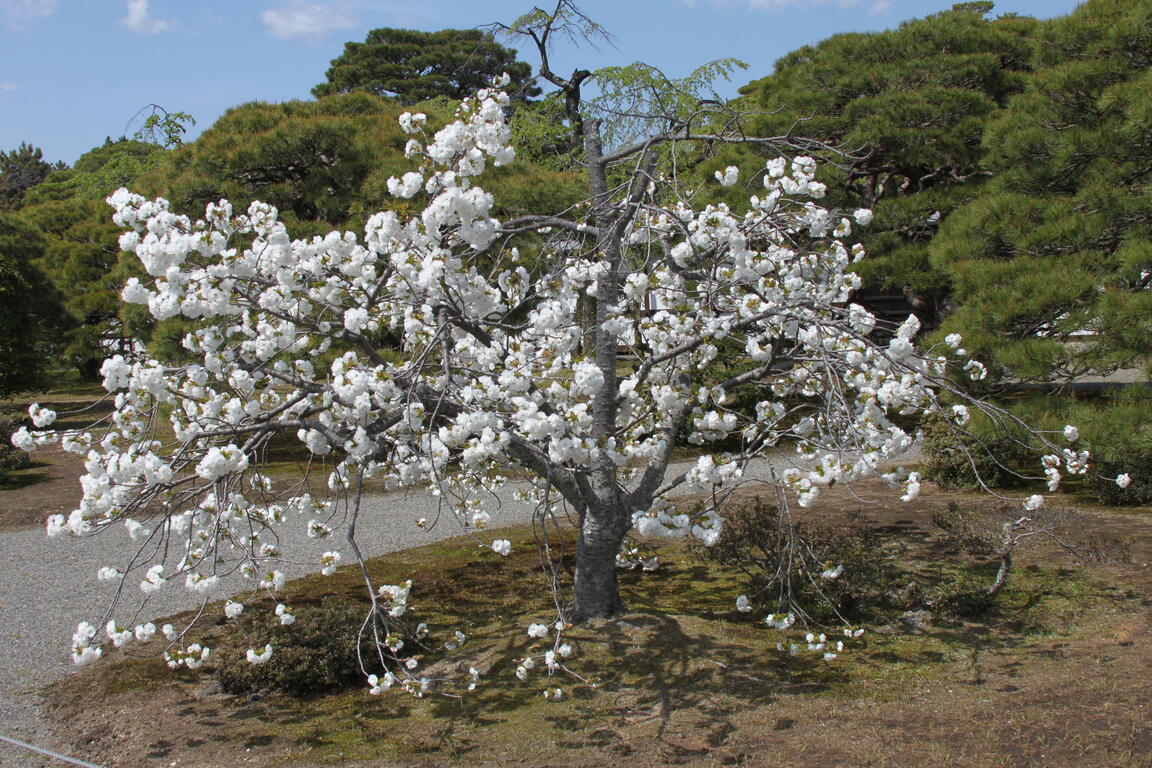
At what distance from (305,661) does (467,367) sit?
70.5 inches

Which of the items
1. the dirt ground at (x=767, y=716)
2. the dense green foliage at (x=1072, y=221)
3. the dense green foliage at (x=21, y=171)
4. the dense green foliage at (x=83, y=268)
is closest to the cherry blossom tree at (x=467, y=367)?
the dirt ground at (x=767, y=716)

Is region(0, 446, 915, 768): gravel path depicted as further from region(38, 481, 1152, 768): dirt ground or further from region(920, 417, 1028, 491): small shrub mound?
region(920, 417, 1028, 491): small shrub mound

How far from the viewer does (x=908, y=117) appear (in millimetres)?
10070

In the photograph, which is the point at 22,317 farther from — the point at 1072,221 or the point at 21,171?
the point at 21,171

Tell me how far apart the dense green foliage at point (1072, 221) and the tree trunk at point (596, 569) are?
181 inches

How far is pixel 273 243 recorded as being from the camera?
11.5ft

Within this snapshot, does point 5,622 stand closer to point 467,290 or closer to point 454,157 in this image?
point 467,290

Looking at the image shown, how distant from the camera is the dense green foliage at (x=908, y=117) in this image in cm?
1002

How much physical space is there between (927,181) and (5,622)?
11576mm

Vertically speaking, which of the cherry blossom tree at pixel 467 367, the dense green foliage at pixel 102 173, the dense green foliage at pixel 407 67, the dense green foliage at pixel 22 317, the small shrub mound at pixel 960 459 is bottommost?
the small shrub mound at pixel 960 459

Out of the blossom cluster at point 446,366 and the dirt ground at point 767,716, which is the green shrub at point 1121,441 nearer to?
the dirt ground at point 767,716

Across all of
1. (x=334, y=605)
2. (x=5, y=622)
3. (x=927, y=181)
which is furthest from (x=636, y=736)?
(x=927, y=181)

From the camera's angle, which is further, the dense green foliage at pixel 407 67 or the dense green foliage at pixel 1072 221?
the dense green foliage at pixel 407 67

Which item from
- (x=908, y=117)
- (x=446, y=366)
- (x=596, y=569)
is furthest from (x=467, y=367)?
(x=908, y=117)
